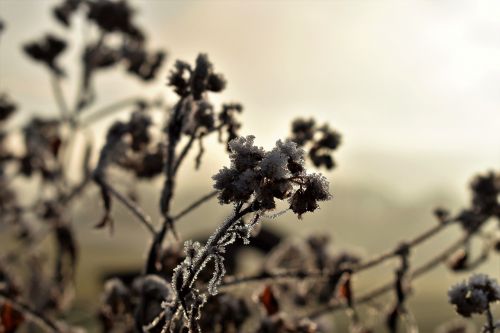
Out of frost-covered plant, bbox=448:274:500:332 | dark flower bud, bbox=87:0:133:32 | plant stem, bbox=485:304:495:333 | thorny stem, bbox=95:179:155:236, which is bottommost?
plant stem, bbox=485:304:495:333

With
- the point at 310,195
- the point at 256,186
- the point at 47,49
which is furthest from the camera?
the point at 47,49

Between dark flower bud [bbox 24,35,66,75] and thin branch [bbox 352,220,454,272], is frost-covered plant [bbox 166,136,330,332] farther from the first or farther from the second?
dark flower bud [bbox 24,35,66,75]

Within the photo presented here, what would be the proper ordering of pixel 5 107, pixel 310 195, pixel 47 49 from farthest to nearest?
1. pixel 47 49
2. pixel 5 107
3. pixel 310 195

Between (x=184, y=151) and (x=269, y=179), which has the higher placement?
(x=184, y=151)

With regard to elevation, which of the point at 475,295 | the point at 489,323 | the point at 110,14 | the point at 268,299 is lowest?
the point at 489,323

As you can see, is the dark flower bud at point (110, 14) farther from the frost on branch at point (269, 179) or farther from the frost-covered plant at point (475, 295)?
the frost on branch at point (269, 179)

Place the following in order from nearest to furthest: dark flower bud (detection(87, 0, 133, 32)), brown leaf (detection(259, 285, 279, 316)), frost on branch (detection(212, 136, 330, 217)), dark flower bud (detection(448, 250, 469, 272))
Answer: frost on branch (detection(212, 136, 330, 217))
brown leaf (detection(259, 285, 279, 316))
dark flower bud (detection(448, 250, 469, 272))
dark flower bud (detection(87, 0, 133, 32))

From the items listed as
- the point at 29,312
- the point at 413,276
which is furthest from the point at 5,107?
the point at 413,276

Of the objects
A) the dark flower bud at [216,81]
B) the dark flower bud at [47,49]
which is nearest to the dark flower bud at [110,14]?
the dark flower bud at [47,49]

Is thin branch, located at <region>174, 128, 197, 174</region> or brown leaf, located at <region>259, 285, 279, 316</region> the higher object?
thin branch, located at <region>174, 128, 197, 174</region>

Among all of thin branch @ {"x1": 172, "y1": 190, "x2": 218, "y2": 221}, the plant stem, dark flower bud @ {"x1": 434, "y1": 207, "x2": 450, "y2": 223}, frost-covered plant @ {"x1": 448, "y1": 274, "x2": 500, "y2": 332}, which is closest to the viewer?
the plant stem

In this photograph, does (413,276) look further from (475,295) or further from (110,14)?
(110,14)

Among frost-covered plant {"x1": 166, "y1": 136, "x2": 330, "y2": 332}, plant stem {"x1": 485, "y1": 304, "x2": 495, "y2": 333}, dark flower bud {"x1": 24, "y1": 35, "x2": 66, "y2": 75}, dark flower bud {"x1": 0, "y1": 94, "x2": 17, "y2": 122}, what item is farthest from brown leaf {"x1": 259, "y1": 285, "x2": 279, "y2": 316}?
dark flower bud {"x1": 24, "y1": 35, "x2": 66, "y2": 75}
